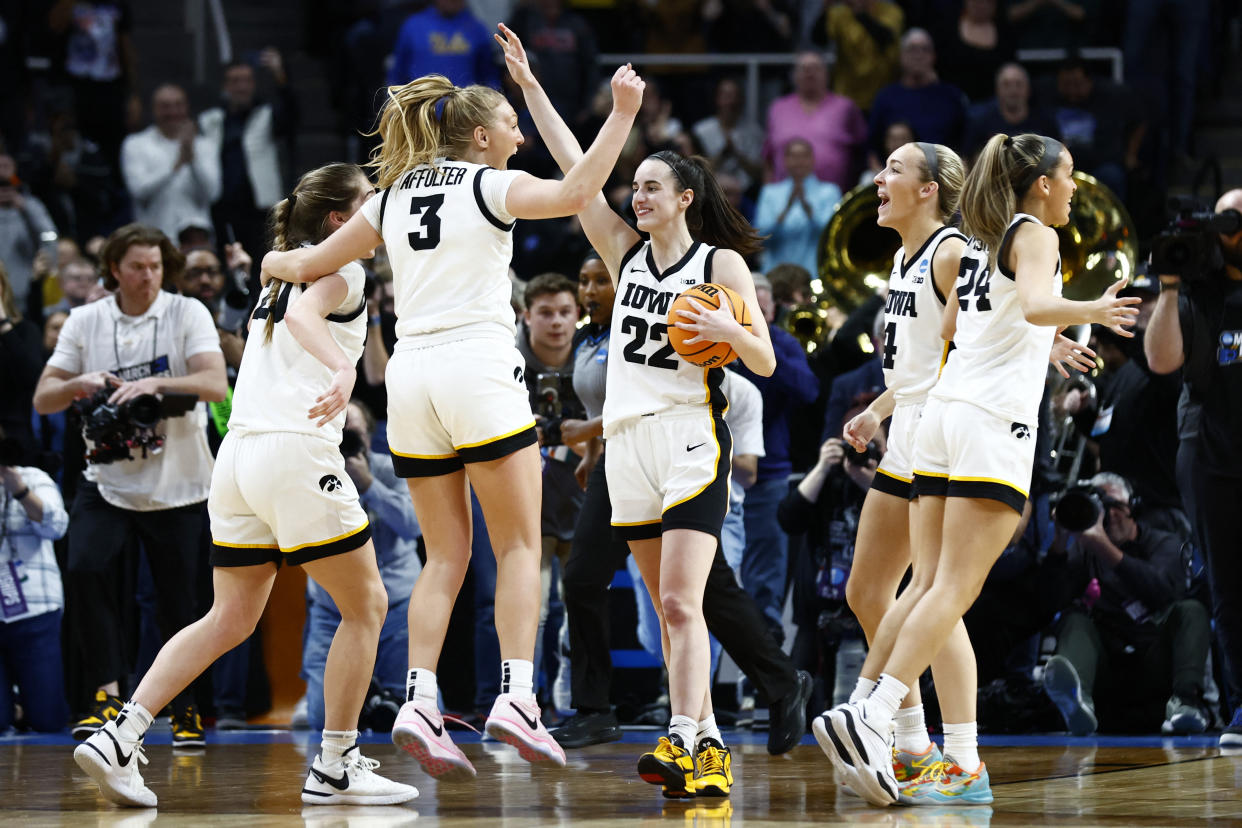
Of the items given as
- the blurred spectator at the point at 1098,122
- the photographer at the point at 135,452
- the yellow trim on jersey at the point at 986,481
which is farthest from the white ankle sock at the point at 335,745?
the blurred spectator at the point at 1098,122

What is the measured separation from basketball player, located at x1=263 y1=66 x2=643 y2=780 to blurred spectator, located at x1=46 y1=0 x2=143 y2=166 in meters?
8.74

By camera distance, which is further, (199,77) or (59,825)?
(199,77)

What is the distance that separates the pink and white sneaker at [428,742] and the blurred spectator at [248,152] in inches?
317

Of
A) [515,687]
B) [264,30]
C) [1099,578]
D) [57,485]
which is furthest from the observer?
[264,30]

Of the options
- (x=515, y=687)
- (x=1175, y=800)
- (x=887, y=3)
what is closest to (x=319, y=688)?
(x=515, y=687)

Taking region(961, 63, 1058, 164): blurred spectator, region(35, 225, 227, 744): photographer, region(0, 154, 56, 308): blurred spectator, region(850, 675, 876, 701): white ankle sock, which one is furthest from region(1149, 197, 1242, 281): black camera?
region(0, 154, 56, 308): blurred spectator

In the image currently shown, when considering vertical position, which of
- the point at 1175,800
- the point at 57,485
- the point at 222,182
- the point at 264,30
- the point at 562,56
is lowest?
the point at 1175,800

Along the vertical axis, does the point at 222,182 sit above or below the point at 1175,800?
above

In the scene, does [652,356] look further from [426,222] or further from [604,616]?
[604,616]

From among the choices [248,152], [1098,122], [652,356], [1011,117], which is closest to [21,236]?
[248,152]

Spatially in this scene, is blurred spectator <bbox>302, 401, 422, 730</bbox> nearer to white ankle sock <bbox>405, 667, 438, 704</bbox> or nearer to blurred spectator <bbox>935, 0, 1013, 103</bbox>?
white ankle sock <bbox>405, 667, 438, 704</bbox>

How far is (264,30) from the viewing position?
15414mm

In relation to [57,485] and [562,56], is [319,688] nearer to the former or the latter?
[57,485]

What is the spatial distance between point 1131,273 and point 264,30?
869cm
